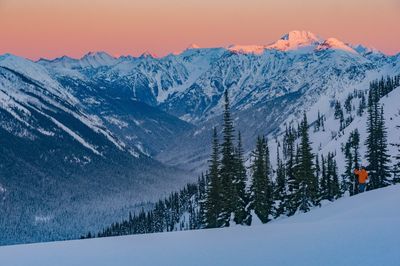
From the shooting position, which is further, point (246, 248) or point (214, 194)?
point (214, 194)

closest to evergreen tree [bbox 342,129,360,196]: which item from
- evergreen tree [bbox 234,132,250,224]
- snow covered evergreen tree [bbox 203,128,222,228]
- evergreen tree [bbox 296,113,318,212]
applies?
evergreen tree [bbox 296,113,318,212]

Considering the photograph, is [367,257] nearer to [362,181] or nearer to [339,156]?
[362,181]

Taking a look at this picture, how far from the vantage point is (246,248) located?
17.4 meters

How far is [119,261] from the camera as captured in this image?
1669 centimetres

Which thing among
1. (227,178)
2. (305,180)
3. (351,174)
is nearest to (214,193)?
(227,178)

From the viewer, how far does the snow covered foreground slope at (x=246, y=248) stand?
A: 14891mm

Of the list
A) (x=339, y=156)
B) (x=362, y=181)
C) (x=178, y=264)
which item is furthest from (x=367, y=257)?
(x=339, y=156)

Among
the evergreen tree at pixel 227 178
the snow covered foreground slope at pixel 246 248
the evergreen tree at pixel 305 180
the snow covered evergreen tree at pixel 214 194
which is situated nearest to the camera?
the snow covered foreground slope at pixel 246 248

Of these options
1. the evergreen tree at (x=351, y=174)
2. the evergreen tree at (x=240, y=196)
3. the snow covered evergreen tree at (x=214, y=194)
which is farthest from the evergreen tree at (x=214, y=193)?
the evergreen tree at (x=351, y=174)

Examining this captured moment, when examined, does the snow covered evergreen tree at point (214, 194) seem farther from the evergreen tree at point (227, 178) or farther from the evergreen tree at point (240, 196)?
the evergreen tree at point (240, 196)

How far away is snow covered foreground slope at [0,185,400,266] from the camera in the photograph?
586 inches

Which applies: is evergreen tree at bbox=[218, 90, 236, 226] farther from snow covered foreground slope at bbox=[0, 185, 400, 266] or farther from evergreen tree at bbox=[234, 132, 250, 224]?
snow covered foreground slope at bbox=[0, 185, 400, 266]

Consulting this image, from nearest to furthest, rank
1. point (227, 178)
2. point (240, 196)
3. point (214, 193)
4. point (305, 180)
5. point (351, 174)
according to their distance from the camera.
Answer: point (227, 178) → point (240, 196) → point (214, 193) → point (305, 180) → point (351, 174)

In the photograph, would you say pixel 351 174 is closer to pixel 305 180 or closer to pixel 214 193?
pixel 305 180
